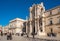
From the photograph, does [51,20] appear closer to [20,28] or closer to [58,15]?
[58,15]

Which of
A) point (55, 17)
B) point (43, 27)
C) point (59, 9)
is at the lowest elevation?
point (43, 27)

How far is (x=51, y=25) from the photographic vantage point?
47781mm

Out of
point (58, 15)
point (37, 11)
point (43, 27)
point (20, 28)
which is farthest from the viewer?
point (20, 28)

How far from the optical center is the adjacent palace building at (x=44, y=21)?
1799 inches

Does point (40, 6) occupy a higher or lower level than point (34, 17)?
higher

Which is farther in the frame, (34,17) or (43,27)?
(34,17)

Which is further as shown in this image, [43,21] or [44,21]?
[44,21]

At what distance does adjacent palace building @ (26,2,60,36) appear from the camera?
150 ft

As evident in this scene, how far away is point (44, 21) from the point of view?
50625 mm

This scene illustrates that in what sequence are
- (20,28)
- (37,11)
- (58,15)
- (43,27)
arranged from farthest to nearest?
(20,28) < (37,11) < (43,27) < (58,15)

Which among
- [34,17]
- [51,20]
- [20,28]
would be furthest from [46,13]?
[20,28]

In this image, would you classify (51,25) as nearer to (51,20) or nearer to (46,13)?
(51,20)

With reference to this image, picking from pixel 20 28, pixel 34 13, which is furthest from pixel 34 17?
pixel 20 28

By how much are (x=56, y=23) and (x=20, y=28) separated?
37.0 m
